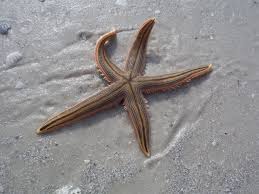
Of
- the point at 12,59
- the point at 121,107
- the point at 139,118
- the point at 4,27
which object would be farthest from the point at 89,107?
the point at 4,27

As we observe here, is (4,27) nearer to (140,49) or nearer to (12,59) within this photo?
(12,59)

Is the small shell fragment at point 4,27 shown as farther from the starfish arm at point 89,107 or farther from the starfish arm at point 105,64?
the starfish arm at point 89,107

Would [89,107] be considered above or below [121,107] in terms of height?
above

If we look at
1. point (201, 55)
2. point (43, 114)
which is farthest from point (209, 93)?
point (43, 114)

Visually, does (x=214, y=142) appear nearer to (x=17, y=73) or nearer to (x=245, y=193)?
(x=245, y=193)

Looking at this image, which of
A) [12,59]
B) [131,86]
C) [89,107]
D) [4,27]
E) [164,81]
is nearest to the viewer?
[89,107]

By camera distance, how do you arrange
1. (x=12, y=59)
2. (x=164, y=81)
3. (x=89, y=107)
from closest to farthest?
(x=89, y=107) → (x=164, y=81) → (x=12, y=59)

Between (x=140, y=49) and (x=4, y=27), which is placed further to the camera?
(x=4, y=27)
